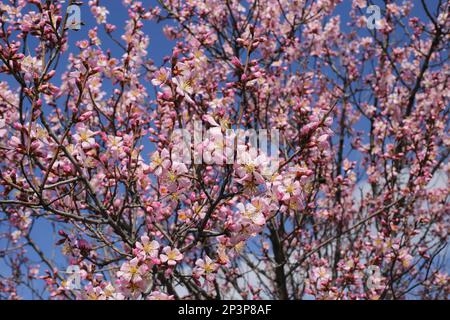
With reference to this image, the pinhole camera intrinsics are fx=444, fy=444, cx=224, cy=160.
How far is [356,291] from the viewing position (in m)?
5.80

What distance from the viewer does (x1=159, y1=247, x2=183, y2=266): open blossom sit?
2.52 metres

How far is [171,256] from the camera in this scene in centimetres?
256

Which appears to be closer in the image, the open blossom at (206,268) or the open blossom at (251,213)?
the open blossom at (251,213)

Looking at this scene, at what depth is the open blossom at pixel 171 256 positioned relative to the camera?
8.27ft

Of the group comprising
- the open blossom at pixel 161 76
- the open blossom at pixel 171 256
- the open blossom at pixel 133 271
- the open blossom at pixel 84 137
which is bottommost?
the open blossom at pixel 133 271

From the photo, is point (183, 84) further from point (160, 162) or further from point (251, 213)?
point (251, 213)

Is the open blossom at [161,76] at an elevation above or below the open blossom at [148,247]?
above

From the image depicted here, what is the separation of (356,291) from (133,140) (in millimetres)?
4181

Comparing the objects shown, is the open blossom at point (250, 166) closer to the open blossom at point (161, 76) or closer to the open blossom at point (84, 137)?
the open blossom at point (161, 76)

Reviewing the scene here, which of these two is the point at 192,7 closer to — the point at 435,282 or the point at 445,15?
the point at 445,15

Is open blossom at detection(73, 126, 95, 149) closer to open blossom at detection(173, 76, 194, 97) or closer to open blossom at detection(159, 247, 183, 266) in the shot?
open blossom at detection(173, 76, 194, 97)

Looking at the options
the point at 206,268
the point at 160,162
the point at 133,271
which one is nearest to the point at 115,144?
the point at 160,162

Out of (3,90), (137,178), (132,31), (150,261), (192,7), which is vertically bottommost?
(150,261)
